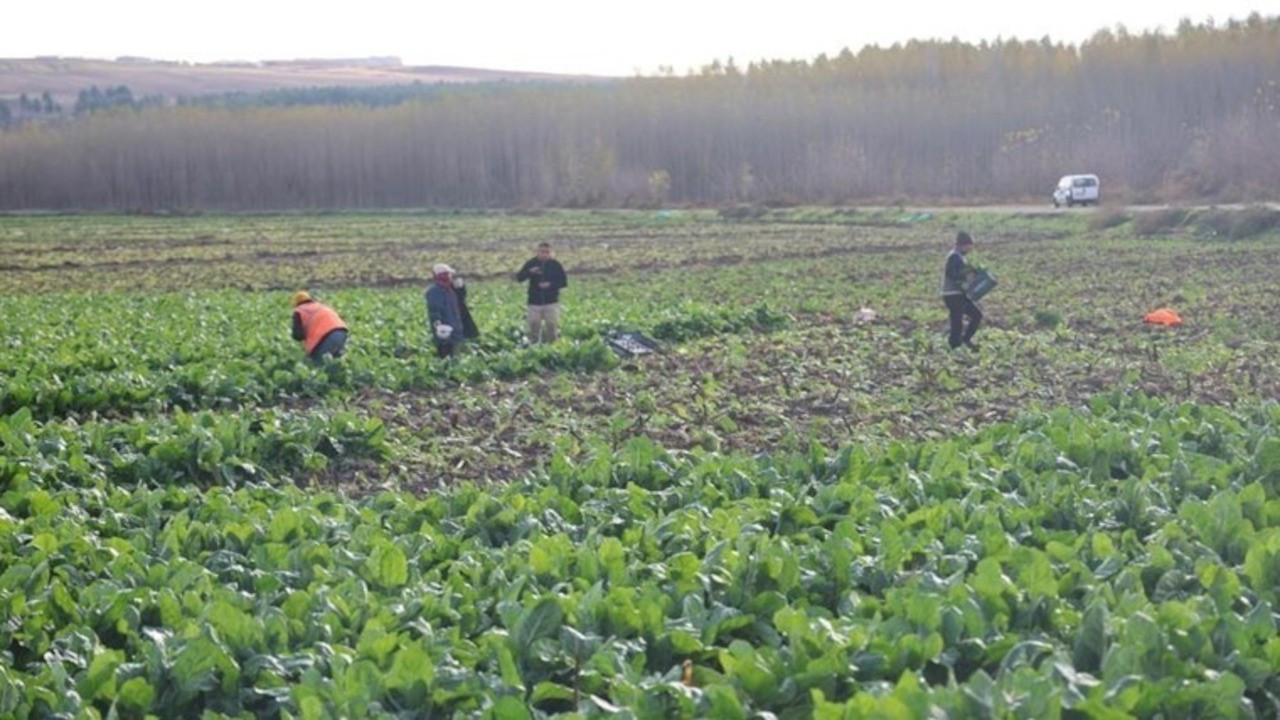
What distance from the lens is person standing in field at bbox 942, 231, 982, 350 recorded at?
752 inches

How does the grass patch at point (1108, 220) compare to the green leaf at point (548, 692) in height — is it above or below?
below

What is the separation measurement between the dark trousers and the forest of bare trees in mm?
39083

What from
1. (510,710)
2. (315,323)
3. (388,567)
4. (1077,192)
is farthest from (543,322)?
(1077,192)

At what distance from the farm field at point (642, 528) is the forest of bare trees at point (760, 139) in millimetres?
42461

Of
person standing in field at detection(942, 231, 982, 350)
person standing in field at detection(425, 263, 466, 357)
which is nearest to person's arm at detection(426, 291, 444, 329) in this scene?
person standing in field at detection(425, 263, 466, 357)

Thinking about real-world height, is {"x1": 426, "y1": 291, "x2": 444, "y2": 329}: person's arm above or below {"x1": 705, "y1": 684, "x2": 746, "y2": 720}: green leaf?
below

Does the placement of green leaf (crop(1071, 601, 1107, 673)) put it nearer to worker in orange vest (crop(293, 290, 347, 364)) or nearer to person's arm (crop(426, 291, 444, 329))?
worker in orange vest (crop(293, 290, 347, 364))

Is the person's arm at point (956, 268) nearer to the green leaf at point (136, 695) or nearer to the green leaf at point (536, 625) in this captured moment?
the green leaf at point (536, 625)

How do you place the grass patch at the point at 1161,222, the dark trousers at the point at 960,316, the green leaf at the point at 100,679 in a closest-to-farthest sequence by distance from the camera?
1. the green leaf at the point at 100,679
2. the dark trousers at the point at 960,316
3. the grass patch at the point at 1161,222

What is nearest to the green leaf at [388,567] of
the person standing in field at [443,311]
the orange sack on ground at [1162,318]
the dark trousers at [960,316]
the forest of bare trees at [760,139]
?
the person standing in field at [443,311]

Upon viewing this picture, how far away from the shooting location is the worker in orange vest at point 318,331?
1788cm

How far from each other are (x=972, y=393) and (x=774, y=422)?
239 cm

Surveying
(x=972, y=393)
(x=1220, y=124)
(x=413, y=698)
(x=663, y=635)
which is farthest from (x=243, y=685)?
(x=1220, y=124)

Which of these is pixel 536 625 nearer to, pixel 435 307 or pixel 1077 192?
pixel 435 307
